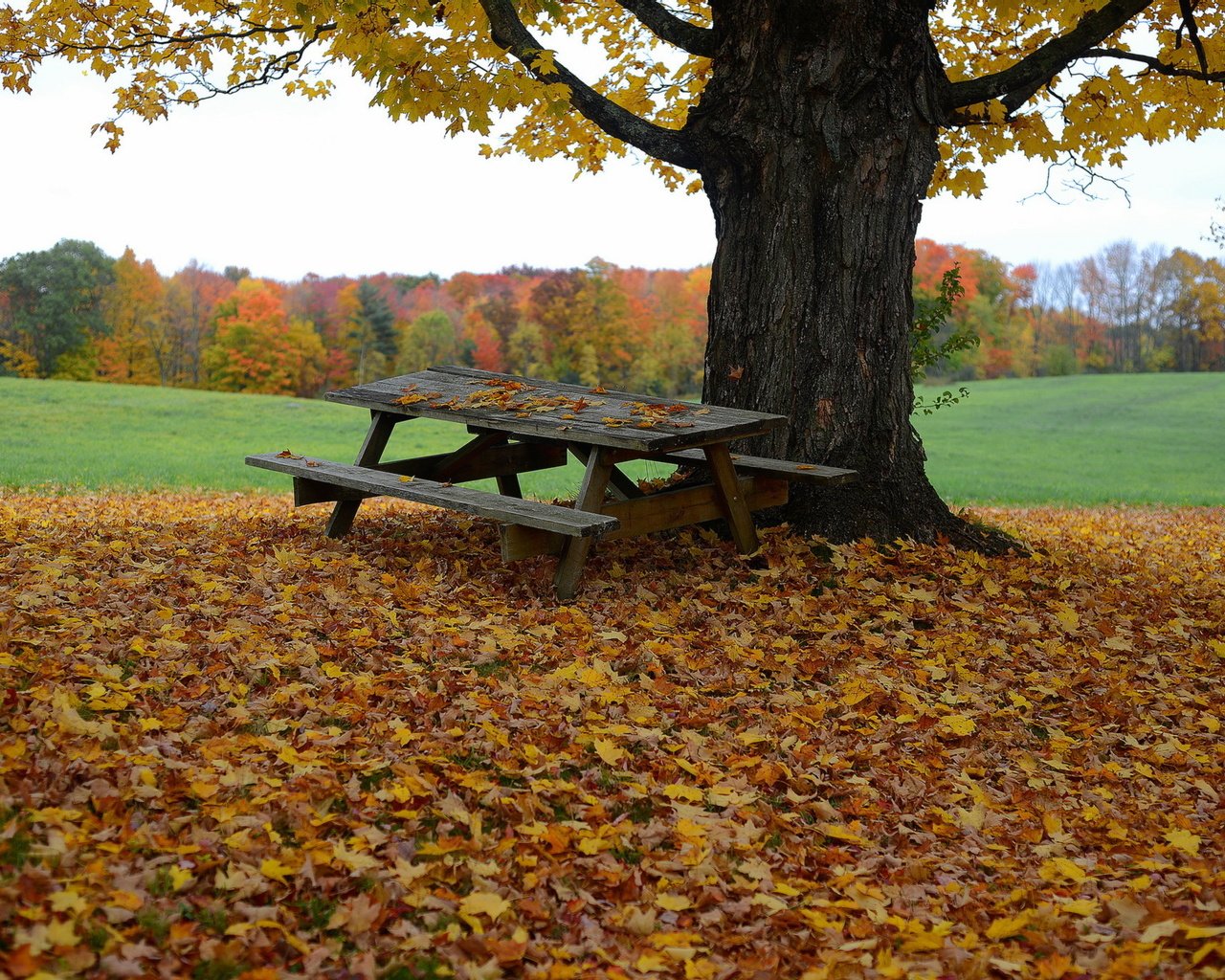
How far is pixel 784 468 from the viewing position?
7.06 meters

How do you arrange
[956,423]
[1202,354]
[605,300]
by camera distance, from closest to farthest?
[956,423], [605,300], [1202,354]

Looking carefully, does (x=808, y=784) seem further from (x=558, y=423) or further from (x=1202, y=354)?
(x=1202, y=354)

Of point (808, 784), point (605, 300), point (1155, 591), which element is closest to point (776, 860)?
point (808, 784)

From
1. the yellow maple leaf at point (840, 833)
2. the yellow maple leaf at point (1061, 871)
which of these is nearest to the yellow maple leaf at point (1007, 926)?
the yellow maple leaf at point (1061, 871)

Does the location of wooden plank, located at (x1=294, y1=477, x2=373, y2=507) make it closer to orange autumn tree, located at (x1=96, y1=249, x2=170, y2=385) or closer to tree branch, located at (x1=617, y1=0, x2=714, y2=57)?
tree branch, located at (x1=617, y1=0, x2=714, y2=57)

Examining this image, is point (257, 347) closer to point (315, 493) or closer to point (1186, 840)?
point (315, 493)

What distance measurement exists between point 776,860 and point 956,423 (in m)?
34.5

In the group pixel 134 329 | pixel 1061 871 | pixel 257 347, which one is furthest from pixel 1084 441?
pixel 134 329

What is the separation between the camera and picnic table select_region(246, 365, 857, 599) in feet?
20.3

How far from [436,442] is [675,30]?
19.1 metres

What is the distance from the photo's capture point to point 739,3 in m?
7.51

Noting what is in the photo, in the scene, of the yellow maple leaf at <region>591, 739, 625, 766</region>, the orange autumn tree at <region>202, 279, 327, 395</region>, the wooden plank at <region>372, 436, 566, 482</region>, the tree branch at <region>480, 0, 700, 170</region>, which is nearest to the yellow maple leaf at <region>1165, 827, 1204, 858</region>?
the yellow maple leaf at <region>591, 739, 625, 766</region>

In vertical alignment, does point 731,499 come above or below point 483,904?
above

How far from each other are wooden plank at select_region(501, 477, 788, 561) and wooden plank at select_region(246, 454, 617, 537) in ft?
0.50
